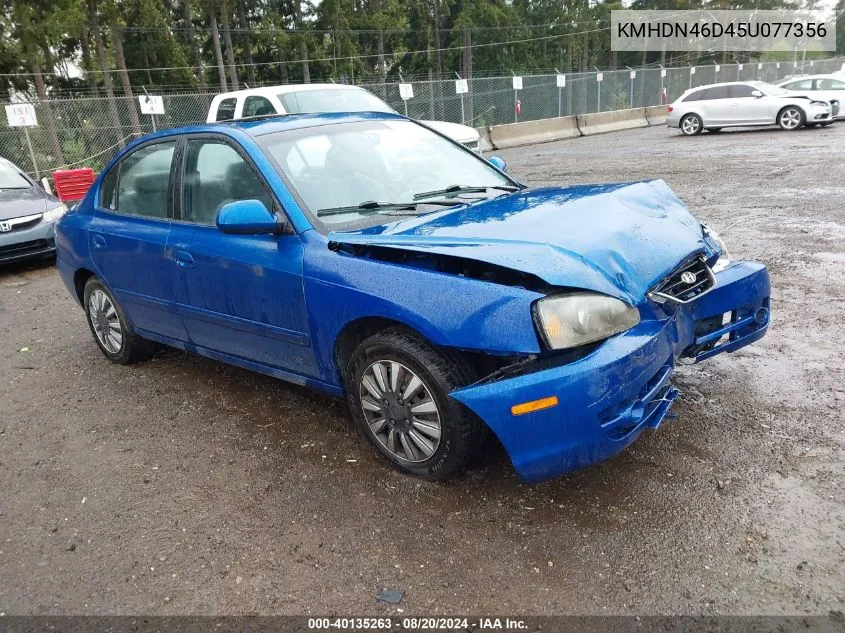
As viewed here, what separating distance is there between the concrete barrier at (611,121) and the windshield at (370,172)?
2298 cm

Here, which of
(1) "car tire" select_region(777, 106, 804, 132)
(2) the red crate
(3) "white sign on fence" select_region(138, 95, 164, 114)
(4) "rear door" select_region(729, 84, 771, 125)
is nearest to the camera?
(2) the red crate

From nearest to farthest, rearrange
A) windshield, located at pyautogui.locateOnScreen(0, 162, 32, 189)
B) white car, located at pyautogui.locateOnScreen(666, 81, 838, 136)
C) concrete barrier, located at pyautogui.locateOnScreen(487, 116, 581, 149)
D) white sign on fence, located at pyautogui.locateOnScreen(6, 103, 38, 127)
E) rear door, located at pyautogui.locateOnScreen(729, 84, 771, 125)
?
windshield, located at pyautogui.locateOnScreen(0, 162, 32, 189) → white sign on fence, located at pyautogui.locateOnScreen(6, 103, 38, 127) → white car, located at pyautogui.locateOnScreen(666, 81, 838, 136) → rear door, located at pyautogui.locateOnScreen(729, 84, 771, 125) → concrete barrier, located at pyautogui.locateOnScreen(487, 116, 581, 149)

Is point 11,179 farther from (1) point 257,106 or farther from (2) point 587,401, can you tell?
(2) point 587,401

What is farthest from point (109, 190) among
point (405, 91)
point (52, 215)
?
point (405, 91)

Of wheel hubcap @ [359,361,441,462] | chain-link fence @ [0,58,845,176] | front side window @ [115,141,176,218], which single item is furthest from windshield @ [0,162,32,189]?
wheel hubcap @ [359,361,441,462]

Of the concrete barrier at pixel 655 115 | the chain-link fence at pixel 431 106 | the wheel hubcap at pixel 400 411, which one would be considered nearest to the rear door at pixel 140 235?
the wheel hubcap at pixel 400 411

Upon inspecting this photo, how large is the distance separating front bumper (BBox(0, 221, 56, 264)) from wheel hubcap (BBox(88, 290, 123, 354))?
3841mm

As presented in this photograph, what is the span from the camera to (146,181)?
453cm

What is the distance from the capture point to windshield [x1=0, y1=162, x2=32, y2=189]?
9.62 m

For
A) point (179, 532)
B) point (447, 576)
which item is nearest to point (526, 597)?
point (447, 576)

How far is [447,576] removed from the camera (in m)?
2.63

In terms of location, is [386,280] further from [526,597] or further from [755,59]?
[755,59]

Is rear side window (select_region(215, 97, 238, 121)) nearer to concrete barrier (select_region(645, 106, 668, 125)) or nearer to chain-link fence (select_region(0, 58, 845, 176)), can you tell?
chain-link fence (select_region(0, 58, 845, 176))

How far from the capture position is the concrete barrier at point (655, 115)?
1180 inches
